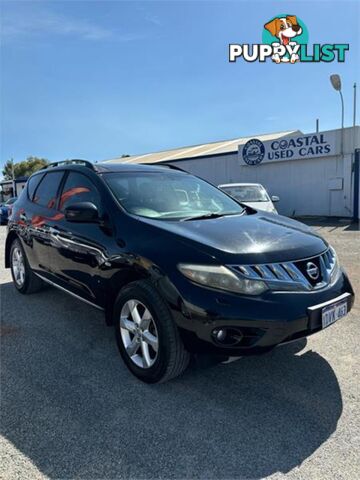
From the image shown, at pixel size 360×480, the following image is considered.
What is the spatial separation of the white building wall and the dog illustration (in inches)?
161

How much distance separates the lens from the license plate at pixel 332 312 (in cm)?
260

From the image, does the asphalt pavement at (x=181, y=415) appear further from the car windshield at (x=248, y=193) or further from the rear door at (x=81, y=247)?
the car windshield at (x=248, y=193)

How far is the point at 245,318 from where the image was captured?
2.40m

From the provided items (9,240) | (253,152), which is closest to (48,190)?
(9,240)

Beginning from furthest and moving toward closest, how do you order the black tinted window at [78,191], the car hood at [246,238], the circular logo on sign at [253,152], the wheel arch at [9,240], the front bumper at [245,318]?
1. the circular logo on sign at [253,152]
2. the wheel arch at [9,240]
3. the black tinted window at [78,191]
4. the car hood at [246,238]
5. the front bumper at [245,318]

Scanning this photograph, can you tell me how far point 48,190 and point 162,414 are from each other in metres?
3.04

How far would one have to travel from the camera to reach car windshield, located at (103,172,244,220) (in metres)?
3.40

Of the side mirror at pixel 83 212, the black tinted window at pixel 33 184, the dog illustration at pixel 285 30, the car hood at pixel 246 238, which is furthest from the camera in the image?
the dog illustration at pixel 285 30

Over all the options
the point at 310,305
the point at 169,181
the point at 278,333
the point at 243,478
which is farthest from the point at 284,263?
the point at 169,181

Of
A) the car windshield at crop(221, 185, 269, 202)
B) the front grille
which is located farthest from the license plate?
the car windshield at crop(221, 185, 269, 202)

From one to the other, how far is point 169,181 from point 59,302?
218cm

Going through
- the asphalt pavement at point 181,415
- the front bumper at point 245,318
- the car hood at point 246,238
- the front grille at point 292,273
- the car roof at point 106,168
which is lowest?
the asphalt pavement at point 181,415

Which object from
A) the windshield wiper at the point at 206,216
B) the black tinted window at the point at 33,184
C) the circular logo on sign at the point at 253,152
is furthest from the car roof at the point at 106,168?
the circular logo on sign at the point at 253,152

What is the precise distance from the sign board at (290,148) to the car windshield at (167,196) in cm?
1274
